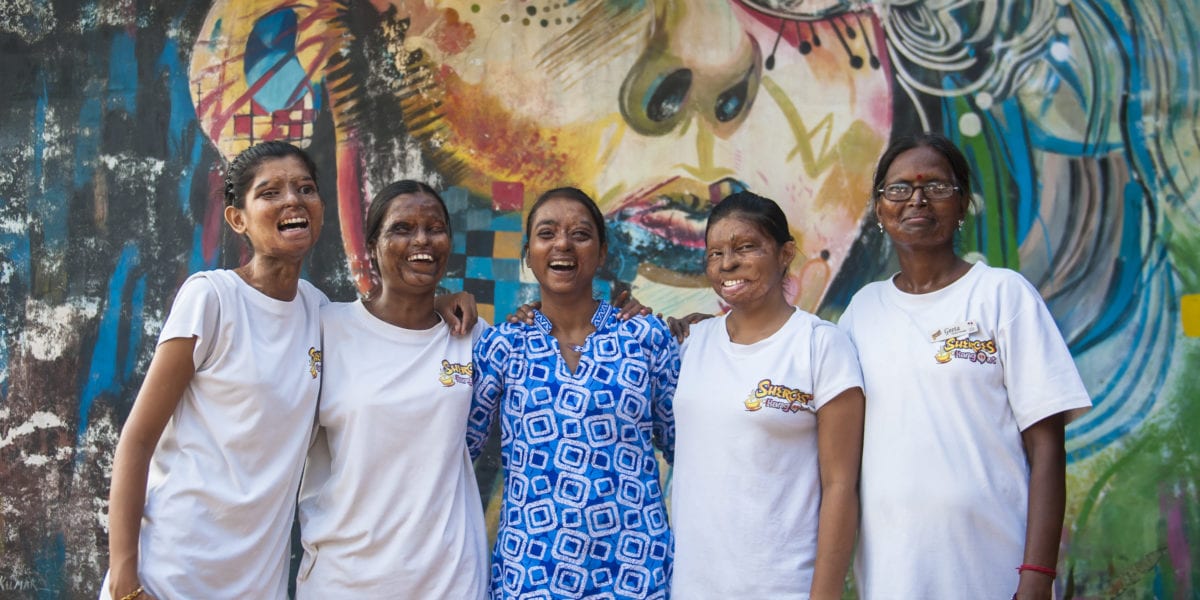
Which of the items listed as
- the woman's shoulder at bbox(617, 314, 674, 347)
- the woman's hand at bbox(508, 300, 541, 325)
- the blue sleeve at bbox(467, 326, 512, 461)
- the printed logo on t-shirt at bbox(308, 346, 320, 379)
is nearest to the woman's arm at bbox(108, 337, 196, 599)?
the printed logo on t-shirt at bbox(308, 346, 320, 379)

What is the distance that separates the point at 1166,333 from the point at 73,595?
4831 millimetres

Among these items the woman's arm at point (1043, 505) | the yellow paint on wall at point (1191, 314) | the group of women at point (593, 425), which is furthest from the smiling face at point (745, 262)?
the yellow paint on wall at point (1191, 314)

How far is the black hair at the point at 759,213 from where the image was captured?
2.88m

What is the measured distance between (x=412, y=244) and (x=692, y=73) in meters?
1.86

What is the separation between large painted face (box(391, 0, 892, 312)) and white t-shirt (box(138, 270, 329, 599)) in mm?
1829

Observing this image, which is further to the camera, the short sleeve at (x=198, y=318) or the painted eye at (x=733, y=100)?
the painted eye at (x=733, y=100)

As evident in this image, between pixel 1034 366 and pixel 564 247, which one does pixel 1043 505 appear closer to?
pixel 1034 366

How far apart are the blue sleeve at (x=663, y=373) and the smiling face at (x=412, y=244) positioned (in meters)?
0.70

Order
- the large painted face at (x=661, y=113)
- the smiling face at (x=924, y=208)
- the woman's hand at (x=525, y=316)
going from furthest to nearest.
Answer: the large painted face at (x=661, y=113)
the woman's hand at (x=525, y=316)
the smiling face at (x=924, y=208)

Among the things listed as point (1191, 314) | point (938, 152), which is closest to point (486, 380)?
point (938, 152)

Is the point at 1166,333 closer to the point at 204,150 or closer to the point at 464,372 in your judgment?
the point at 464,372

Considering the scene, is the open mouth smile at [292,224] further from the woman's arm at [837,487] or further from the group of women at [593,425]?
the woman's arm at [837,487]

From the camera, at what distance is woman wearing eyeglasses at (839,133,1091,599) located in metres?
2.54

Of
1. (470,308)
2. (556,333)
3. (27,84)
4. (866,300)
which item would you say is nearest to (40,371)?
(27,84)
